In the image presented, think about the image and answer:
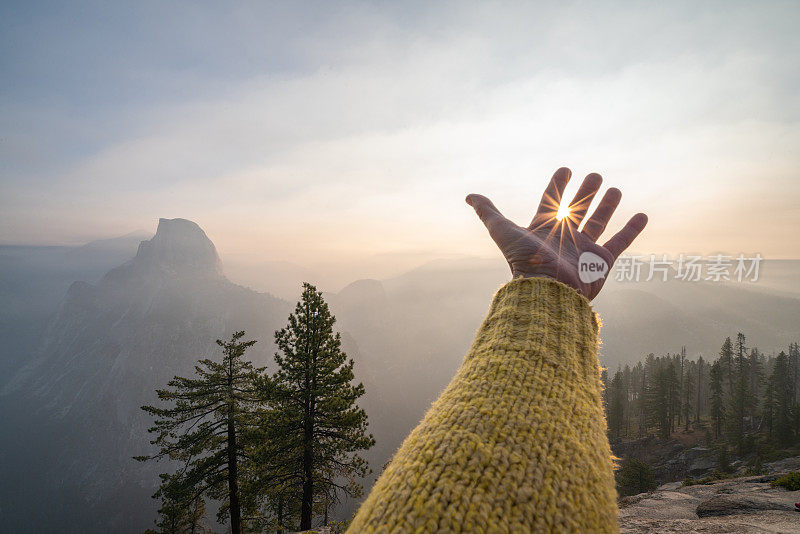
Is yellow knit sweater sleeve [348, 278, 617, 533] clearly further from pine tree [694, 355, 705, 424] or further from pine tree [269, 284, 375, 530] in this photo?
pine tree [694, 355, 705, 424]

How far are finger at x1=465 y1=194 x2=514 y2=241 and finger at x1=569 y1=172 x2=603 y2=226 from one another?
3.06 ft

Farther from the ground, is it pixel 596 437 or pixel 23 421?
pixel 596 437

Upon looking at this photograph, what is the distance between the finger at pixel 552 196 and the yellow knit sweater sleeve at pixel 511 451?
72.6 inches

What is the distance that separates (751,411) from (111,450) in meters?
230

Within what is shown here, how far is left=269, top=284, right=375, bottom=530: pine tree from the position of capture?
12688 millimetres

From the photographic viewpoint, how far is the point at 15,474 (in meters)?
145

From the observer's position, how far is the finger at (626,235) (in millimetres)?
3775

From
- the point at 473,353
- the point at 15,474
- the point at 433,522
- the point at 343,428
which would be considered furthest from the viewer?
the point at 15,474

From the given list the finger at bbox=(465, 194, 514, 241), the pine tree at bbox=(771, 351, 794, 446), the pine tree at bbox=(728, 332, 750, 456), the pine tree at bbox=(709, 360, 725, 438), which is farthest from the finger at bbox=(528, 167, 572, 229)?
the pine tree at bbox=(709, 360, 725, 438)

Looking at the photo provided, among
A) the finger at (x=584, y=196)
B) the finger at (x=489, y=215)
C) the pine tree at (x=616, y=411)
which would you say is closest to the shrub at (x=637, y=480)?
the pine tree at (x=616, y=411)

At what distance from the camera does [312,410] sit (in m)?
13.2

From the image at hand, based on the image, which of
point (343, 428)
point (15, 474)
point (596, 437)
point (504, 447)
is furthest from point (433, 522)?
point (15, 474)

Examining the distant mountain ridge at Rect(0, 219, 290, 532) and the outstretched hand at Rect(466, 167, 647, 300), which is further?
the distant mountain ridge at Rect(0, 219, 290, 532)

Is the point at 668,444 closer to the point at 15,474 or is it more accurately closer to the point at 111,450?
the point at 111,450
